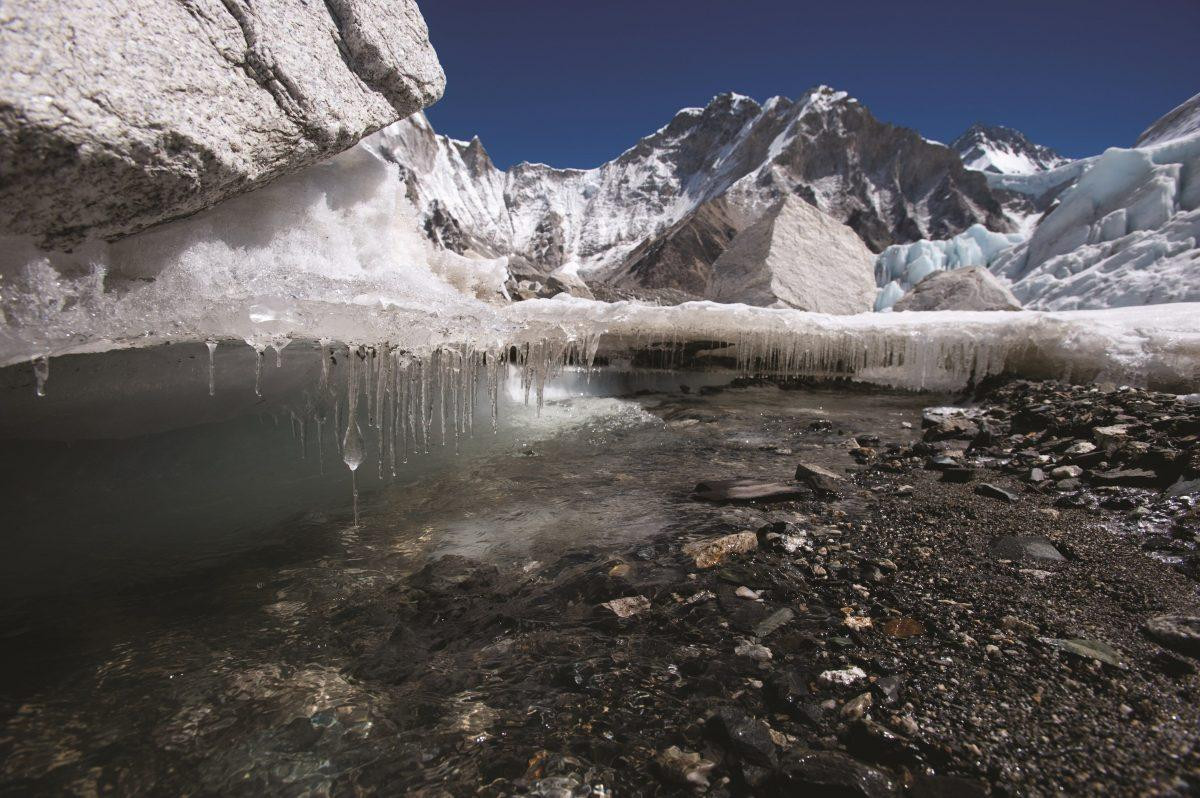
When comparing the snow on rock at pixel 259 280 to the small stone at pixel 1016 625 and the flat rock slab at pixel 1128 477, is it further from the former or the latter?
the flat rock slab at pixel 1128 477

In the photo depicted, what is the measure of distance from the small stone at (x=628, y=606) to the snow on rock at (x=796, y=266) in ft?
36.9

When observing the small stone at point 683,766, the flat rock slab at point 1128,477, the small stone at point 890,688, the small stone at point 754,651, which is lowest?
the small stone at point 683,766

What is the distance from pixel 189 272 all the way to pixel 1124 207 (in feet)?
103

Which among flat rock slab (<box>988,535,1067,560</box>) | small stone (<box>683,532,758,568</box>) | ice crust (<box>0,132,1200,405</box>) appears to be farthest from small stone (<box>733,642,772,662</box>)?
ice crust (<box>0,132,1200,405</box>)

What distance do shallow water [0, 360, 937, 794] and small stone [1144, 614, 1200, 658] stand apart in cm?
171

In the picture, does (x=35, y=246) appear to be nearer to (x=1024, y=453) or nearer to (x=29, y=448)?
(x=29, y=448)

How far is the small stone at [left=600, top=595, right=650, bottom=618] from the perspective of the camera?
2051mm

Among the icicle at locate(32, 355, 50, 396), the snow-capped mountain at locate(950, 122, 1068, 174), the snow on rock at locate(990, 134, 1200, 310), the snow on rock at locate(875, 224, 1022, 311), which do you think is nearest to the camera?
the icicle at locate(32, 355, 50, 396)

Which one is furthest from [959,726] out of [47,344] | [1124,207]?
[1124,207]

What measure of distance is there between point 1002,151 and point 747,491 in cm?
14291

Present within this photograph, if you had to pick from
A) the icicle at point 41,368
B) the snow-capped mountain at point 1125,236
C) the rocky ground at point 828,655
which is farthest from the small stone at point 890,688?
the snow-capped mountain at point 1125,236

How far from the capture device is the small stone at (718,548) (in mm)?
2418

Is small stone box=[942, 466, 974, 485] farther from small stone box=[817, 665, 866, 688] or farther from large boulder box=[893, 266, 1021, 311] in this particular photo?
large boulder box=[893, 266, 1021, 311]

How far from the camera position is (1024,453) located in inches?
152
